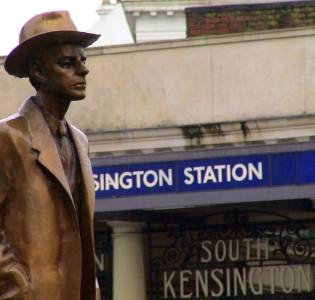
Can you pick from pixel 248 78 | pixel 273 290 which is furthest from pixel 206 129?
pixel 273 290

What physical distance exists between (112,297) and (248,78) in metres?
3.23

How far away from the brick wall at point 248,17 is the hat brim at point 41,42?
19.2 m

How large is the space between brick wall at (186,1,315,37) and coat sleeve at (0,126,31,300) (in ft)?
63.8

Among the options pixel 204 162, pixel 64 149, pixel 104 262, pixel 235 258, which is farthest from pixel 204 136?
pixel 64 149

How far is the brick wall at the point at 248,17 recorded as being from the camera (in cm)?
2700

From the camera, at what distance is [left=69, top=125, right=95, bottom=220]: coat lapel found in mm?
7348

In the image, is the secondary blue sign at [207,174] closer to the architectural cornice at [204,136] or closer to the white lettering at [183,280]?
the architectural cornice at [204,136]

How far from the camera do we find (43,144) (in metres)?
7.20

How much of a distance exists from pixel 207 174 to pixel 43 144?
47.0 ft

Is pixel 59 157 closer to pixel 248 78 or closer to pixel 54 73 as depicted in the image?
pixel 54 73

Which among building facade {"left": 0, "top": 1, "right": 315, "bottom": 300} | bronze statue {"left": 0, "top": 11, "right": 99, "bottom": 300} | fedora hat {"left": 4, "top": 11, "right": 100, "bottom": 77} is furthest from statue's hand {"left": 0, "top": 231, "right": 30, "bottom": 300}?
building facade {"left": 0, "top": 1, "right": 315, "bottom": 300}

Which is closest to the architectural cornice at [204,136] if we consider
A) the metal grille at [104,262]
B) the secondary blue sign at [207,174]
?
the secondary blue sign at [207,174]

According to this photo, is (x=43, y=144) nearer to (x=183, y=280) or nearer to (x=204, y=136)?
(x=204, y=136)

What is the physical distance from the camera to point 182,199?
2139 centimetres
